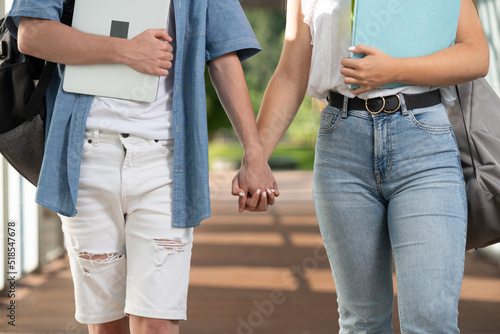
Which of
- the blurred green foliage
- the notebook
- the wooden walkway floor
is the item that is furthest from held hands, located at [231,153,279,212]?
the blurred green foliage

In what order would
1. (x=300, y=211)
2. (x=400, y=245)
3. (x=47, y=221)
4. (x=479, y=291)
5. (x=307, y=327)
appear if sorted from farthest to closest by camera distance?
(x=300, y=211) → (x=47, y=221) → (x=479, y=291) → (x=307, y=327) → (x=400, y=245)

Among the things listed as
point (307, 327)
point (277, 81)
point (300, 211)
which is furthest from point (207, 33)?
point (300, 211)

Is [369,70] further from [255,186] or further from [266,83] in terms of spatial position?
[266,83]

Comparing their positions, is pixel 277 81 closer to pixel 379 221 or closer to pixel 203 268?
pixel 379 221

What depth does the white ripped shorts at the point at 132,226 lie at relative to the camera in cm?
154

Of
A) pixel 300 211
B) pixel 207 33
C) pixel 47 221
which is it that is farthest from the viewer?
pixel 300 211

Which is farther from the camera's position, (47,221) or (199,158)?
(47,221)

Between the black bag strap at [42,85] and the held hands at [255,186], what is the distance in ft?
1.81

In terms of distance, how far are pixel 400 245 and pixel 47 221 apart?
220 inches

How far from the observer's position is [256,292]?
488 centimetres

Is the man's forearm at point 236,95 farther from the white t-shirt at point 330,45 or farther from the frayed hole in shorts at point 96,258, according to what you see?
the frayed hole in shorts at point 96,258

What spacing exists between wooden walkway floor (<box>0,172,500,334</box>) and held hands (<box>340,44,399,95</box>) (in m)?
2.62

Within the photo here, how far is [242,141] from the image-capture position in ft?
5.64

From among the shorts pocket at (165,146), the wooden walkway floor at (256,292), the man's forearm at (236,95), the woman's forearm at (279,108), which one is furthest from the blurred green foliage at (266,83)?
the shorts pocket at (165,146)
